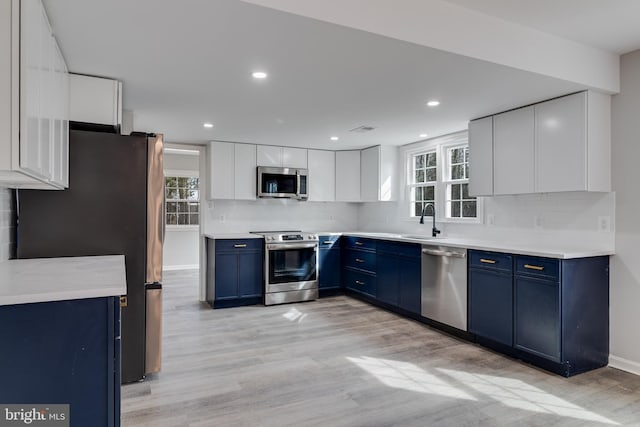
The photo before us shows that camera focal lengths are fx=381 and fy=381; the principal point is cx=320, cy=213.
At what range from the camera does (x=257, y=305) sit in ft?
16.7

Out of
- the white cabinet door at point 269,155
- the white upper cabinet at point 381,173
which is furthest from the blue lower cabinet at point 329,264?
the white cabinet door at point 269,155

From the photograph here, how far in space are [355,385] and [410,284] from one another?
1856mm

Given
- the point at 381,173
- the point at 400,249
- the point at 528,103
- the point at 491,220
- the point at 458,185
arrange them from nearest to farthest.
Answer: the point at 528,103 < the point at 491,220 < the point at 400,249 < the point at 458,185 < the point at 381,173

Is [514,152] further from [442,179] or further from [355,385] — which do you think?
[355,385]

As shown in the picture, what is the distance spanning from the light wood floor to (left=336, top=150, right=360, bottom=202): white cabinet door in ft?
8.06

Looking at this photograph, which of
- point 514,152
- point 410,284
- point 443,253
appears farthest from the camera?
point 410,284

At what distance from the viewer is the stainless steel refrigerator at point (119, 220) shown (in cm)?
247

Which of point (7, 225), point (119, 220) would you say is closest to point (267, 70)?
point (119, 220)

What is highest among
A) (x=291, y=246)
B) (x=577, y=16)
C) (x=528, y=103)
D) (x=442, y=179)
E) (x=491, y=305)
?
(x=577, y=16)

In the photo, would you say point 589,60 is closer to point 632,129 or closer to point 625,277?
point 632,129

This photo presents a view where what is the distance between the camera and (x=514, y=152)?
11.6 ft

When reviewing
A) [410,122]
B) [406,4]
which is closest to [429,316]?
[410,122]

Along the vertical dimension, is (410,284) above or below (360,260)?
below

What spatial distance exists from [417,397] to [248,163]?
3.81 meters
